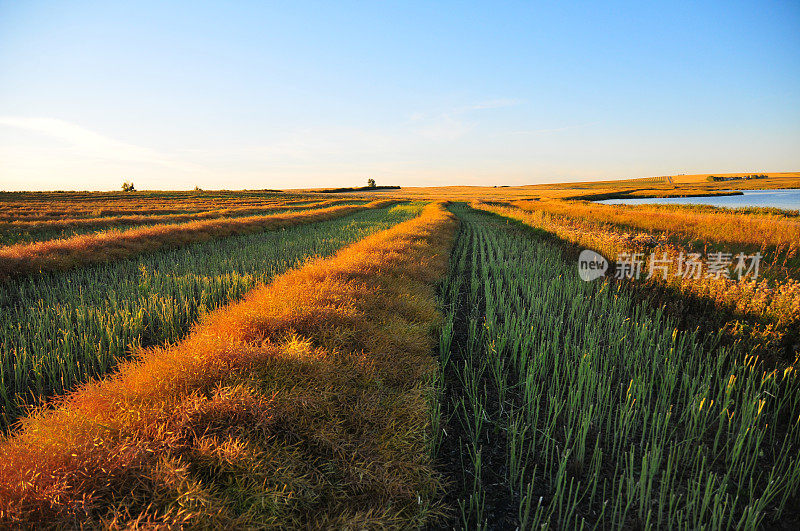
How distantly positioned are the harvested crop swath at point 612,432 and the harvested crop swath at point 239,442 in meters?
0.54

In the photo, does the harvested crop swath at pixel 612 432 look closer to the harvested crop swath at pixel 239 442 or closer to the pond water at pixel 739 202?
the harvested crop swath at pixel 239 442

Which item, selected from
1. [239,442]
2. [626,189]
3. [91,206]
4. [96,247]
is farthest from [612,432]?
[626,189]

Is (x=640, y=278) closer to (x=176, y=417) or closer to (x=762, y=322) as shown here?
(x=762, y=322)

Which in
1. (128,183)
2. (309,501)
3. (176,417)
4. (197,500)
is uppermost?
(128,183)

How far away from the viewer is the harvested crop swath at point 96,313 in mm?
3760

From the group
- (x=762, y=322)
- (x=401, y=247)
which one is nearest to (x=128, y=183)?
(x=401, y=247)

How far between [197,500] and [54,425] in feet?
4.04

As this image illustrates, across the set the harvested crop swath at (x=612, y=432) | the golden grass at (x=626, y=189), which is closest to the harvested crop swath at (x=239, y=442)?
the harvested crop swath at (x=612, y=432)

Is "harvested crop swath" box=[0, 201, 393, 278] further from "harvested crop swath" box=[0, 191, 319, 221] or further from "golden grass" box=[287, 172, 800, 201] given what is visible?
"golden grass" box=[287, 172, 800, 201]

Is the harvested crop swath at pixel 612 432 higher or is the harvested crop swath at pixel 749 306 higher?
the harvested crop swath at pixel 749 306

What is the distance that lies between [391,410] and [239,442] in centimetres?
117

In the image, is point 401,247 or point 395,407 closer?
point 395,407

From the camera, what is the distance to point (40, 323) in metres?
4.88

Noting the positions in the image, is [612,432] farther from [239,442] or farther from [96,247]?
[96,247]
